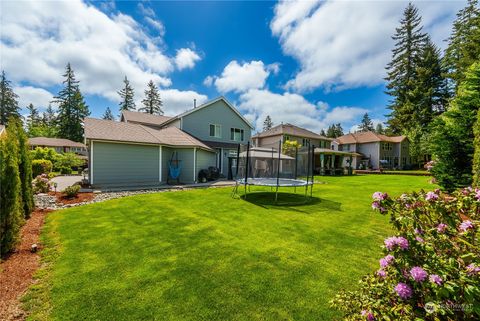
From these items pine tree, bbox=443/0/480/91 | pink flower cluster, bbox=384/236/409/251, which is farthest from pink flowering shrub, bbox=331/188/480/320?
pine tree, bbox=443/0/480/91

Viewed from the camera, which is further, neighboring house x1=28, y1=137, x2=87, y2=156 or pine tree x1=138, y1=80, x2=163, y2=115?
pine tree x1=138, y1=80, x2=163, y2=115

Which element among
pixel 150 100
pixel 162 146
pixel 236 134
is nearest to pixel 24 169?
pixel 162 146

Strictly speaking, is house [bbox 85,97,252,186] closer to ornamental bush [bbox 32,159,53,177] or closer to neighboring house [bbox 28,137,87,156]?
ornamental bush [bbox 32,159,53,177]

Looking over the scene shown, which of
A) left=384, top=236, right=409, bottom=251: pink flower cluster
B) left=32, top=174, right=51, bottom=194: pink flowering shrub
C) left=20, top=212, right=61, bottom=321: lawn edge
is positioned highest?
left=384, top=236, right=409, bottom=251: pink flower cluster

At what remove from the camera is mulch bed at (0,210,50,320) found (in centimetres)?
252

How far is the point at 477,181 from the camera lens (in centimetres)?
557

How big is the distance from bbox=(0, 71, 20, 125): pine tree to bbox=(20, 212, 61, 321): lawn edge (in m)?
60.0

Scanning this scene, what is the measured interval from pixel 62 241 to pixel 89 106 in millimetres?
49004

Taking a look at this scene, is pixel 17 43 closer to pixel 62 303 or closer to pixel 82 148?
pixel 62 303

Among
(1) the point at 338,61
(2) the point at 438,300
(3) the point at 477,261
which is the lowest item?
(2) the point at 438,300

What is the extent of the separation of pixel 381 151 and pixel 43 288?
4400cm

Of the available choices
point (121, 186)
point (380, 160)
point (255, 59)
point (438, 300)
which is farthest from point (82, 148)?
point (380, 160)

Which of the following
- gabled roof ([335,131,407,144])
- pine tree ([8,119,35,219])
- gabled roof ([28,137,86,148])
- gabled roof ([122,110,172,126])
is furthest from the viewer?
gabled roof ([335,131,407,144])

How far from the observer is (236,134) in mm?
21609
